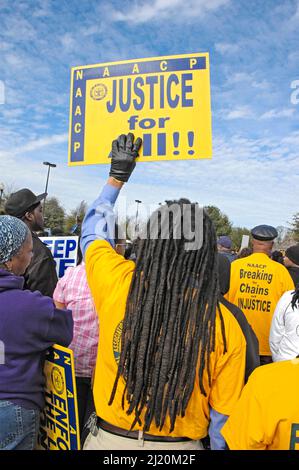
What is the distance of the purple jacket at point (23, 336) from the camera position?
1.80 meters

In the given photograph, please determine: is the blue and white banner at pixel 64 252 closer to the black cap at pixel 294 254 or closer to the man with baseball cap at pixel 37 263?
the man with baseball cap at pixel 37 263

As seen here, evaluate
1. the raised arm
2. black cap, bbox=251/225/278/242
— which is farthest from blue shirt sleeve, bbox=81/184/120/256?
black cap, bbox=251/225/278/242

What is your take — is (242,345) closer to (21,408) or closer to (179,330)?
(179,330)

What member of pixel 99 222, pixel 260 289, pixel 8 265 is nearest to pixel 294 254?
pixel 260 289

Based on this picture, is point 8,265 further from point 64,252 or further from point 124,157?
point 64,252

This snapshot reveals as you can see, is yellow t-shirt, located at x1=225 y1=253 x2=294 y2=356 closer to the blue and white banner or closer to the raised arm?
the blue and white banner

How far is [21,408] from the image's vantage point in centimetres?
184

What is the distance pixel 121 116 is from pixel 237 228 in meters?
84.1

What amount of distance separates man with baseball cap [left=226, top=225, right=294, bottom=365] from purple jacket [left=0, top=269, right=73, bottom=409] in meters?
2.57

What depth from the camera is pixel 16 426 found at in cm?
183

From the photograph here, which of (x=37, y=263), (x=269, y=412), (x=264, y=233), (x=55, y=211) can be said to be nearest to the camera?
(x=269, y=412)

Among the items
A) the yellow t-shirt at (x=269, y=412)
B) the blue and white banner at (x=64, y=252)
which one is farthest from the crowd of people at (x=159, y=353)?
the blue and white banner at (x=64, y=252)

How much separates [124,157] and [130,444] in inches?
55.6

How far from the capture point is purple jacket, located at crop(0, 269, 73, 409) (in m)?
1.80
